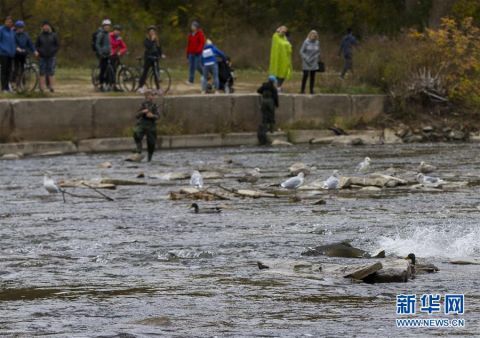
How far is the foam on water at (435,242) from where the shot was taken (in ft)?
51.7

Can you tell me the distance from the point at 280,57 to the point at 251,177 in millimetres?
10891

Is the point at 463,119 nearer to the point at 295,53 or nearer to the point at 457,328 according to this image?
the point at 295,53

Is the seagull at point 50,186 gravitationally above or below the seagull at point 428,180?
below

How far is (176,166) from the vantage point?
2831 centimetres

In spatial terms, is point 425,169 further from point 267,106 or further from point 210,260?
point 210,260

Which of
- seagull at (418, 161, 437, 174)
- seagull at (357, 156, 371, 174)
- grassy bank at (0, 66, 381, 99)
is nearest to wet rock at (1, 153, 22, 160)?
grassy bank at (0, 66, 381, 99)

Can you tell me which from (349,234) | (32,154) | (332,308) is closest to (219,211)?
(349,234)

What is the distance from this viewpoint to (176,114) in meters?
34.3

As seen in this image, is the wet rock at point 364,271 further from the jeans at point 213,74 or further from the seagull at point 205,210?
the jeans at point 213,74

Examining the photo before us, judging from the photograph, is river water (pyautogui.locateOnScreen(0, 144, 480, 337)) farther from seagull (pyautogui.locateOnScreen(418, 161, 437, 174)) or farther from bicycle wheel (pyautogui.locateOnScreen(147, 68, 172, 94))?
bicycle wheel (pyautogui.locateOnScreen(147, 68, 172, 94))

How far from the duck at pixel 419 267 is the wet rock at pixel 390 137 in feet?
66.4

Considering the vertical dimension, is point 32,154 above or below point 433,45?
below

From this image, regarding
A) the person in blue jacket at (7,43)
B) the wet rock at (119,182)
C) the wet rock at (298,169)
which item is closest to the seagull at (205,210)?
the wet rock at (119,182)

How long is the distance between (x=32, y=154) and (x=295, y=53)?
624 inches
